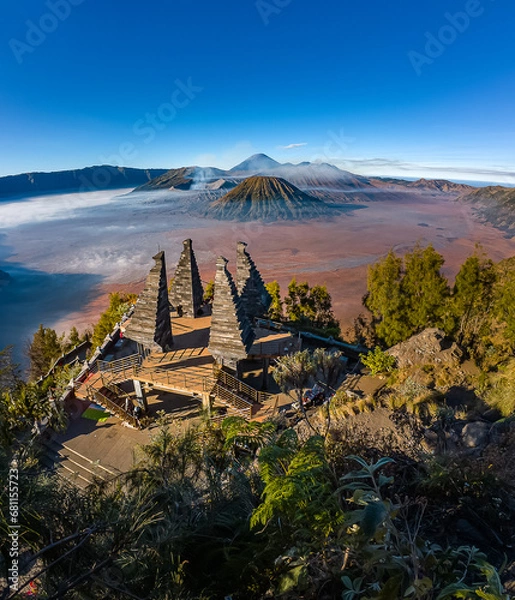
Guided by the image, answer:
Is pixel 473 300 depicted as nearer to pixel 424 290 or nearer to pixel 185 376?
pixel 424 290

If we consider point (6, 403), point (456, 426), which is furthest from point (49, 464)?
point (456, 426)

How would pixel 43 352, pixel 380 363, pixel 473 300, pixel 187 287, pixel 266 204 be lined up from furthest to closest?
pixel 266 204 < pixel 43 352 < pixel 473 300 < pixel 380 363 < pixel 187 287

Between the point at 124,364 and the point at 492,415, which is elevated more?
the point at 124,364

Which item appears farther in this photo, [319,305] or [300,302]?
[300,302]

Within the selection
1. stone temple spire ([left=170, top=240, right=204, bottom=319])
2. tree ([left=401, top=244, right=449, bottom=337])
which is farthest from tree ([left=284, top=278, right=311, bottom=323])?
stone temple spire ([left=170, top=240, right=204, bottom=319])

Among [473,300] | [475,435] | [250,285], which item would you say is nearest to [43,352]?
[250,285]

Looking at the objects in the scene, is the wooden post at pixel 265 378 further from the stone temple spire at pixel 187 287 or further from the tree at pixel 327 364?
the stone temple spire at pixel 187 287

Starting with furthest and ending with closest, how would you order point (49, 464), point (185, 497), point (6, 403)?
point (6, 403) < point (49, 464) < point (185, 497)

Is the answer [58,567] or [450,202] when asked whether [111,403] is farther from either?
[450,202]
